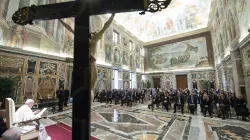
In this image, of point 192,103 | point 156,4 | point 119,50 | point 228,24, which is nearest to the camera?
point 156,4

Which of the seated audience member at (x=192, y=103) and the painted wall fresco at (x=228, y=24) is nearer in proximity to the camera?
the painted wall fresco at (x=228, y=24)

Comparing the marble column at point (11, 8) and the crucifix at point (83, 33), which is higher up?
the marble column at point (11, 8)

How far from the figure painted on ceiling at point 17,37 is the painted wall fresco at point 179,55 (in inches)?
801

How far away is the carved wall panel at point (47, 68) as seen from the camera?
883cm

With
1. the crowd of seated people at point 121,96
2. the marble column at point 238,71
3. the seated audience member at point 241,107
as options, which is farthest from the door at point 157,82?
the seated audience member at point 241,107

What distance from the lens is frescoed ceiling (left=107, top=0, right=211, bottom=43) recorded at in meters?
15.9

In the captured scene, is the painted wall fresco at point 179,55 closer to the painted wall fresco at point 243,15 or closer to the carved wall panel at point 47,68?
the painted wall fresco at point 243,15

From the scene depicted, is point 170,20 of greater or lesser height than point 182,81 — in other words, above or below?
above

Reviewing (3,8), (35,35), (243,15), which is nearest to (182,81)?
(243,15)

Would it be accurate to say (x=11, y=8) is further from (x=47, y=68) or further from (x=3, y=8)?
(x=47, y=68)

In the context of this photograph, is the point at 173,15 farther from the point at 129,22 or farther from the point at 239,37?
the point at 239,37

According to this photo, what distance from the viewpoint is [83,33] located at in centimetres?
138

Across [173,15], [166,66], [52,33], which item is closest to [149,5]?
[52,33]

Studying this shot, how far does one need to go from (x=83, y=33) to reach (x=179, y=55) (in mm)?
22171
